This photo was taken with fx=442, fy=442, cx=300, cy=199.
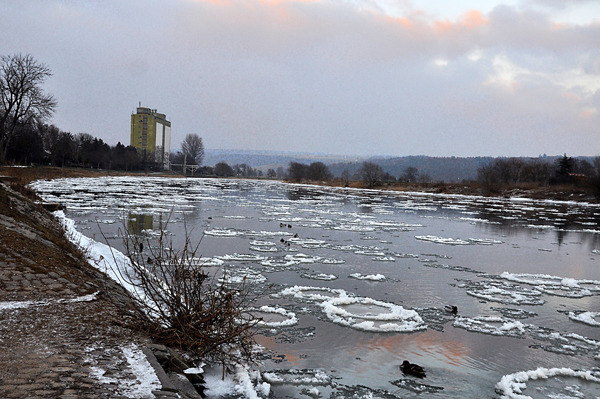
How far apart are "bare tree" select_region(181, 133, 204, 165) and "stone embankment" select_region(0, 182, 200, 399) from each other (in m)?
157

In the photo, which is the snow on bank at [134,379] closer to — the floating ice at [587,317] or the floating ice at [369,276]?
the floating ice at [369,276]

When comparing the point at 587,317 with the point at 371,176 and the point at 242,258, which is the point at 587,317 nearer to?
the point at 242,258

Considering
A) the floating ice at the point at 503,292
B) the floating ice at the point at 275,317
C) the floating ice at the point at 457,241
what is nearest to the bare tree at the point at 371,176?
the floating ice at the point at 457,241

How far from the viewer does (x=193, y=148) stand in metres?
162

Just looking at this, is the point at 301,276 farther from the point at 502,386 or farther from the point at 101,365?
the point at 101,365

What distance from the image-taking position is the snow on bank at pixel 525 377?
496 centimetres

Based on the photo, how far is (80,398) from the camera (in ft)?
11.2

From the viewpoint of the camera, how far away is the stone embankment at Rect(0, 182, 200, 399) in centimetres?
363

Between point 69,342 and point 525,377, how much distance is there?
17.1ft

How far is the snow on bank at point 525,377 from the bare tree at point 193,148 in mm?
159398

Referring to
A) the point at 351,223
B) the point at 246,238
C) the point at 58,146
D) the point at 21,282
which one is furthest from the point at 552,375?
the point at 58,146

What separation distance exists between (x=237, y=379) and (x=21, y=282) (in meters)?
3.67

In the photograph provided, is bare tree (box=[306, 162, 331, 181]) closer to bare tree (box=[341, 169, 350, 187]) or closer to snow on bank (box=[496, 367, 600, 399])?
bare tree (box=[341, 169, 350, 187])

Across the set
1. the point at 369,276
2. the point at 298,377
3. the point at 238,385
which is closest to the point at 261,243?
the point at 369,276
